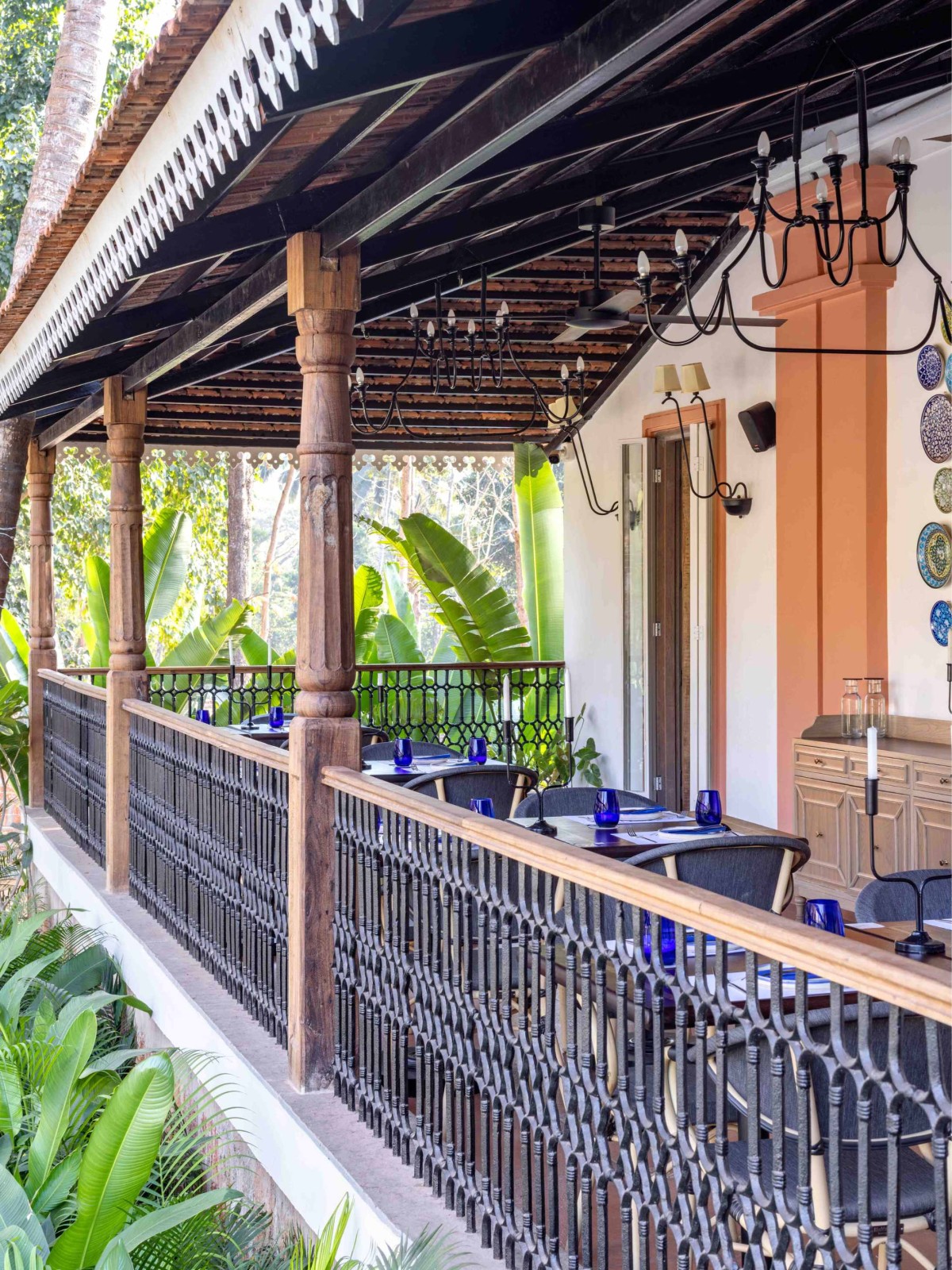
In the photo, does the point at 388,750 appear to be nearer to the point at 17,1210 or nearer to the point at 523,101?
the point at 17,1210

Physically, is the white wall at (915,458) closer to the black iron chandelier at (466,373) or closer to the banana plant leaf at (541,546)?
the black iron chandelier at (466,373)

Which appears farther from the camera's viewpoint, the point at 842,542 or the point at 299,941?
the point at 842,542

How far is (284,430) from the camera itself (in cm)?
997

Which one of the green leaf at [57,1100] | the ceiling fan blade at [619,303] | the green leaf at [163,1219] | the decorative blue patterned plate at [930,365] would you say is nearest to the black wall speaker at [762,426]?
the decorative blue patterned plate at [930,365]

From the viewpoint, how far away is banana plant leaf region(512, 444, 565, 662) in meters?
10.4

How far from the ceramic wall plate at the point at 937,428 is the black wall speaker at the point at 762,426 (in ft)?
4.40

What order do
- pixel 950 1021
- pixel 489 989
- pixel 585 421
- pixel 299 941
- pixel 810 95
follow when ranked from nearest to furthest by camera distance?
1. pixel 950 1021
2. pixel 489 989
3. pixel 299 941
4. pixel 810 95
5. pixel 585 421

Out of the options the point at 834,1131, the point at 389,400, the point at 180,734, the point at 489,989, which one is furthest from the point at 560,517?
the point at 834,1131

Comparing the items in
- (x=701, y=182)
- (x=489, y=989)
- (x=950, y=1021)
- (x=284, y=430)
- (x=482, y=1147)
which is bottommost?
(x=482, y=1147)

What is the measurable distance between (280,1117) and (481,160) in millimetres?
2714

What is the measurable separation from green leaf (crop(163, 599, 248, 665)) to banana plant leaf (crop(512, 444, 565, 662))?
220 centimetres

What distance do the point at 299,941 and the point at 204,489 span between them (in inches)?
564

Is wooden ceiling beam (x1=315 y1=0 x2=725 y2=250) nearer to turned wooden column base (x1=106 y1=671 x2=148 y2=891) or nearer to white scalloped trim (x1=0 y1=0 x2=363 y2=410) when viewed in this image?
white scalloped trim (x1=0 y1=0 x2=363 y2=410)

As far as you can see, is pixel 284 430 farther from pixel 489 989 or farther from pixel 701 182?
pixel 489 989
